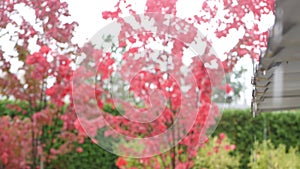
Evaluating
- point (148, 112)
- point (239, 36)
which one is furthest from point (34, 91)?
point (239, 36)

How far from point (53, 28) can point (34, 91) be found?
1.90 ft

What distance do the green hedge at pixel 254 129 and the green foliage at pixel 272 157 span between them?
171 mm

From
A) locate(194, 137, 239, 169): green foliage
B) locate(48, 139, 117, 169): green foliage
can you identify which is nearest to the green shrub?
locate(194, 137, 239, 169): green foliage

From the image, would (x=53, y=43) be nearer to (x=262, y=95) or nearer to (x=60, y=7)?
(x=60, y=7)

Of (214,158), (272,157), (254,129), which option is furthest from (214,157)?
(254,129)

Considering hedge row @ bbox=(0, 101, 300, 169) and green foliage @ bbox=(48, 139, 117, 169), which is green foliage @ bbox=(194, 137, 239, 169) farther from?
green foliage @ bbox=(48, 139, 117, 169)

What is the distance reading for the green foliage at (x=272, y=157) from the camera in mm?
5883

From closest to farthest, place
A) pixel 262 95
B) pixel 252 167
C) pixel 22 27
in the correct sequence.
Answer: pixel 262 95, pixel 22 27, pixel 252 167

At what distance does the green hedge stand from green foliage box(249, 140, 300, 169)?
171 millimetres

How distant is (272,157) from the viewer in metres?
5.99

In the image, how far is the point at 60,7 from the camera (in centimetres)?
466

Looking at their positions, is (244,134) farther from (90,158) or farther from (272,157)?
(90,158)

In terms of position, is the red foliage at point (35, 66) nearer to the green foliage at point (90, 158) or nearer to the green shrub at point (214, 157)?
the green foliage at point (90, 158)

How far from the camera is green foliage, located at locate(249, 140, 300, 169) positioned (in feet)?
19.3
